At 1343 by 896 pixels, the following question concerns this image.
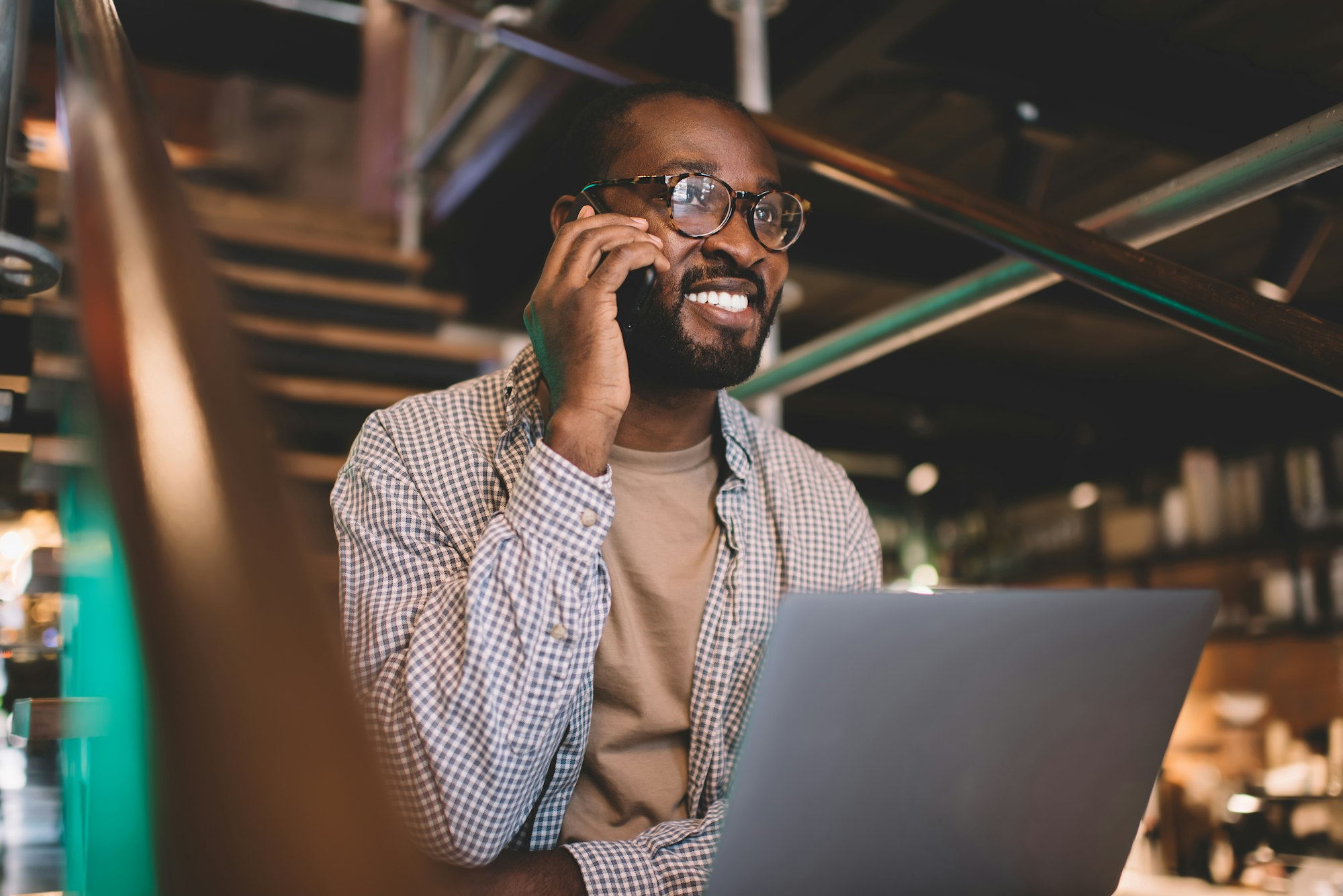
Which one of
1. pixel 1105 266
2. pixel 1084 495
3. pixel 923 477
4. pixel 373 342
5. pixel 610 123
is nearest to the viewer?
pixel 1105 266

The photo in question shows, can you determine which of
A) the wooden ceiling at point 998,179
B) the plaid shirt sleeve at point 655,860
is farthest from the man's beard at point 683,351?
the plaid shirt sleeve at point 655,860

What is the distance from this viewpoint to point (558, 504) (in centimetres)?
106

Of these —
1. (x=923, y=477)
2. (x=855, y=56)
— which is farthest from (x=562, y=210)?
(x=923, y=477)

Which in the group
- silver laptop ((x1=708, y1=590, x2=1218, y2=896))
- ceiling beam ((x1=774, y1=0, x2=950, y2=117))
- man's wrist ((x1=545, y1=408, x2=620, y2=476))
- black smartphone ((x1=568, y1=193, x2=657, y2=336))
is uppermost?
ceiling beam ((x1=774, y1=0, x2=950, y2=117))

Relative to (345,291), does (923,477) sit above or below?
below

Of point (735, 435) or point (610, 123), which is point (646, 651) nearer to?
point (735, 435)

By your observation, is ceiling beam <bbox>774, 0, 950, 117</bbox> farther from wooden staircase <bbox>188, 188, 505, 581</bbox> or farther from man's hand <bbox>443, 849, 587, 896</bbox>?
man's hand <bbox>443, 849, 587, 896</bbox>

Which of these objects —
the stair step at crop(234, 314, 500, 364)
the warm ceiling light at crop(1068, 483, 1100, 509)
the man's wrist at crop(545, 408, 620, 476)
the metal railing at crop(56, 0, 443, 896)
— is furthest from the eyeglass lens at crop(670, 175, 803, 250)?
the warm ceiling light at crop(1068, 483, 1100, 509)

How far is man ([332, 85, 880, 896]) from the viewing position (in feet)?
3.32

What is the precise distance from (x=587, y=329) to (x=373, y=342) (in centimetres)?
187

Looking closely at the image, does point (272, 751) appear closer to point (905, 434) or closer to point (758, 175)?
point (758, 175)

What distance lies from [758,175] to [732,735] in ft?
2.52

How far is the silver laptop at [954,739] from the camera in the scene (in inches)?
30.2

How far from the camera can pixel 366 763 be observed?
0.31 metres
